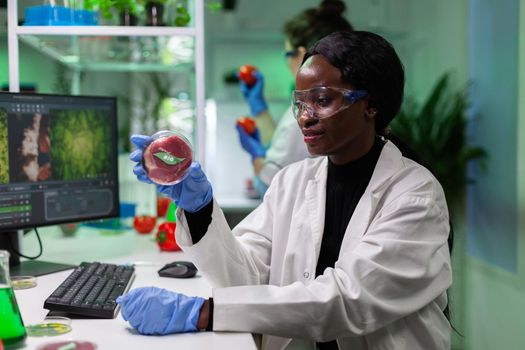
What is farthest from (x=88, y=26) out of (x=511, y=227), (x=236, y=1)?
(x=236, y=1)

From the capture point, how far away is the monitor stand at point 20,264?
1.63 metres

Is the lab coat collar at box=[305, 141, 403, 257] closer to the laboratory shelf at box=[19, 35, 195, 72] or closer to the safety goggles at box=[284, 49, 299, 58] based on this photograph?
the laboratory shelf at box=[19, 35, 195, 72]

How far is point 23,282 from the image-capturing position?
4.96 ft

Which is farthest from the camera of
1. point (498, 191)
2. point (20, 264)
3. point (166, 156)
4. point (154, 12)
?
point (498, 191)

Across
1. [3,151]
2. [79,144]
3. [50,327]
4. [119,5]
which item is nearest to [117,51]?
[119,5]

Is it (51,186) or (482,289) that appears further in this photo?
(482,289)

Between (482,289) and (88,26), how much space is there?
2.60 m

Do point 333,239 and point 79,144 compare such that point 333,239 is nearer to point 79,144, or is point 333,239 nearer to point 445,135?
point 79,144

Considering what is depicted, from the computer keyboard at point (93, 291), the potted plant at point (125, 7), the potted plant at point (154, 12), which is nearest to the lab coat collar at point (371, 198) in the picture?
the computer keyboard at point (93, 291)

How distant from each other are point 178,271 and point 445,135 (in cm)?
244

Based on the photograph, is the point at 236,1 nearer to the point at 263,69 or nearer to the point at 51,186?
the point at 263,69

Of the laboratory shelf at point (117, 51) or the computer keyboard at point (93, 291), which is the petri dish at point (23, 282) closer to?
the computer keyboard at point (93, 291)

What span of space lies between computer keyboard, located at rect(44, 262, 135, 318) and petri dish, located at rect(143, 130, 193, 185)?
285mm

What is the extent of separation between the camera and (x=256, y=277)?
5.07ft
